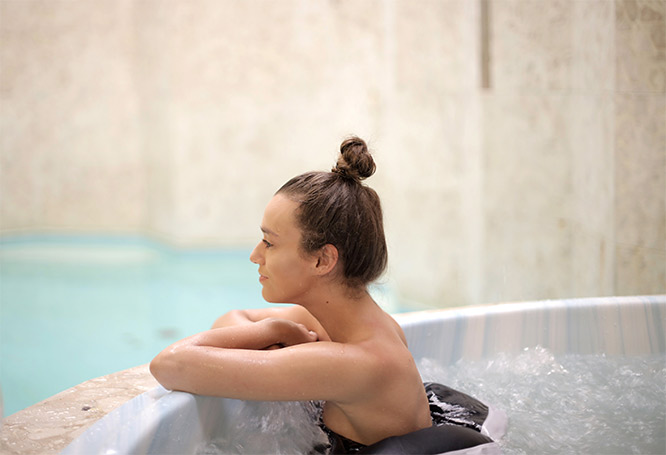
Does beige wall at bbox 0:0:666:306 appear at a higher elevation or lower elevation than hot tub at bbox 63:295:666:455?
higher

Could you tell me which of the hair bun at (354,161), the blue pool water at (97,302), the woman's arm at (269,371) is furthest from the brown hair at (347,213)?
the blue pool water at (97,302)

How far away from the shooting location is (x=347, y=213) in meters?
1.23

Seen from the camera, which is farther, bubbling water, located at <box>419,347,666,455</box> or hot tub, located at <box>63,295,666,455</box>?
hot tub, located at <box>63,295,666,455</box>

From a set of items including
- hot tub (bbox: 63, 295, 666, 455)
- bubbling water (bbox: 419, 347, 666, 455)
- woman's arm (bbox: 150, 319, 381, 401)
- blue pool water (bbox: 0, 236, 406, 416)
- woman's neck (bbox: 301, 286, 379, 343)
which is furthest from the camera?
blue pool water (bbox: 0, 236, 406, 416)

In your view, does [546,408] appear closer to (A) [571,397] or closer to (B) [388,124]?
(A) [571,397]

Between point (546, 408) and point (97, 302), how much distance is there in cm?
329

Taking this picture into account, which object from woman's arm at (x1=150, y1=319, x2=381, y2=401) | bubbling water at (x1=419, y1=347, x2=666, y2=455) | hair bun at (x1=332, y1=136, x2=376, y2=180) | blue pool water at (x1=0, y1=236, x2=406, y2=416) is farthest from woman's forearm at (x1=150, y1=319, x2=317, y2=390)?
blue pool water at (x1=0, y1=236, x2=406, y2=416)

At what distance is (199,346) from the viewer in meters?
1.21

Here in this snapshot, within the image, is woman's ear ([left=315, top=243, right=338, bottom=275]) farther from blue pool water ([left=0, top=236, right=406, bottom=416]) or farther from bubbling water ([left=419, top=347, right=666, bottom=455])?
blue pool water ([left=0, top=236, right=406, bottom=416])

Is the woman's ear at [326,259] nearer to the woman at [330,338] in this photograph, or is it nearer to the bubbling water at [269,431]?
the woman at [330,338]

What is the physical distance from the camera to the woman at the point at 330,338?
117 centimetres

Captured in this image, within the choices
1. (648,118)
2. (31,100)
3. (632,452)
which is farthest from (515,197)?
(31,100)

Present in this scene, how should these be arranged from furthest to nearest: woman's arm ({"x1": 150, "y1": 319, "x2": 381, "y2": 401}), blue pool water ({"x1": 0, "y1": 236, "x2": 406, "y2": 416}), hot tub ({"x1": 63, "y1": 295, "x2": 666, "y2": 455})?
1. blue pool water ({"x1": 0, "y1": 236, "x2": 406, "y2": 416})
2. hot tub ({"x1": 63, "y1": 295, "x2": 666, "y2": 455})
3. woman's arm ({"x1": 150, "y1": 319, "x2": 381, "y2": 401})

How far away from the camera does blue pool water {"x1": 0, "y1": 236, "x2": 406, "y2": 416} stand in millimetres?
3312
